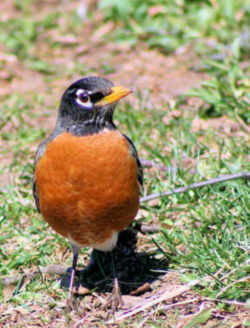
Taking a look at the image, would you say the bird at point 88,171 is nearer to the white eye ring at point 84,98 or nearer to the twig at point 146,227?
the white eye ring at point 84,98

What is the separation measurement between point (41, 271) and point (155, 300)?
1036 mm

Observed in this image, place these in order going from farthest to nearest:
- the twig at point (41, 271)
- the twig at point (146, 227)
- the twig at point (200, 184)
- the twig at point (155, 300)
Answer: the twig at point (146, 227) → the twig at point (200, 184) → the twig at point (41, 271) → the twig at point (155, 300)

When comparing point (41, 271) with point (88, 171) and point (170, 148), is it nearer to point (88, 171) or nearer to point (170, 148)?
point (88, 171)

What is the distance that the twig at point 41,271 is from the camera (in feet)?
15.7

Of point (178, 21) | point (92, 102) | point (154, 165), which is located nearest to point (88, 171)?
point (92, 102)

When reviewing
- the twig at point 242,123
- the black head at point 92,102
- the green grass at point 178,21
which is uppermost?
the black head at point 92,102

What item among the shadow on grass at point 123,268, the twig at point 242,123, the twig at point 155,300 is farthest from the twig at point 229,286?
the twig at point 242,123

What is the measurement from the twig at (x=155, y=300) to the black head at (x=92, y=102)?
1210mm

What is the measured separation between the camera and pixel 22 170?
239 inches

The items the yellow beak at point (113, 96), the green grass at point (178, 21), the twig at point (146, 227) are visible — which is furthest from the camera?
the green grass at point (178, 21)

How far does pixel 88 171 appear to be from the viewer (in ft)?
14.1

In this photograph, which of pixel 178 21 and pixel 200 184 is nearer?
pixel 200 184

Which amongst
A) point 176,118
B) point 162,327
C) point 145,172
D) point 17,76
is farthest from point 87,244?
point 17,76

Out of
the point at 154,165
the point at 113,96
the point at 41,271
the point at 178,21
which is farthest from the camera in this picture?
the point at 178,21
